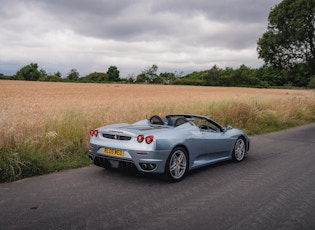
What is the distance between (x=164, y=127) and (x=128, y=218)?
2.48 meters

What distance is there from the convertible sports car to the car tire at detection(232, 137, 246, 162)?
0.85m

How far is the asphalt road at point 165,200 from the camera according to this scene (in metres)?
3.93

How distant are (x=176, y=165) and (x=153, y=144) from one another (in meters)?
0.72

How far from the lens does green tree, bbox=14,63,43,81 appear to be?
106 m

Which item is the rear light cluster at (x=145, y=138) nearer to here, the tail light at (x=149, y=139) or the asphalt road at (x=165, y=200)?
the tail light at (x=149, y=139)

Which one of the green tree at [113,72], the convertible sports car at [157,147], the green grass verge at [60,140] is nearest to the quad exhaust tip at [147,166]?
the convertible sports car at [157,147]

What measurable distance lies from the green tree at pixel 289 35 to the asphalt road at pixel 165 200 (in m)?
27.6

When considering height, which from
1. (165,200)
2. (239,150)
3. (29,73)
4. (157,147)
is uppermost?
(29,73)

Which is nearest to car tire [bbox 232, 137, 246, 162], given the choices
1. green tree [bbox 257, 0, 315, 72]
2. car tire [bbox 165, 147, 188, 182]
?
car tire [bbox 165, 147, 188, 182]

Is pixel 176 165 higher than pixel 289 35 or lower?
lower

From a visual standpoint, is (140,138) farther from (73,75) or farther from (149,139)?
(73,75)

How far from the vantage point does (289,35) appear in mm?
31719

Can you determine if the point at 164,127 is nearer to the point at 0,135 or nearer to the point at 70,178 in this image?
the point at 70,178

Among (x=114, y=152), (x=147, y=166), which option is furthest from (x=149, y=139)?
(x=114, y=152)
